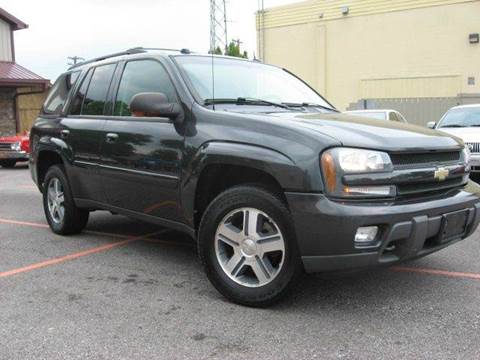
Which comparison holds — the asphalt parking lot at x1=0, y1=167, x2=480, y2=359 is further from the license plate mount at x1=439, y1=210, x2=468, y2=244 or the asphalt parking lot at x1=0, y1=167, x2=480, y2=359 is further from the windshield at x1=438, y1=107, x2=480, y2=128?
the windshield at x1=438, y1=107, x2=480, y2=128

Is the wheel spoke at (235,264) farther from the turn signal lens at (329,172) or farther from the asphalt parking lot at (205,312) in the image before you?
the turn signal lens at (329,172)

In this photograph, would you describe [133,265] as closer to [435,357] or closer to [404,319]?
[404,319]

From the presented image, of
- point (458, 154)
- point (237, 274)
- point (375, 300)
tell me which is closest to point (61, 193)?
point (237, 274)

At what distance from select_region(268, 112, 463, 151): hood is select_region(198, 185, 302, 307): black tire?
21.4 inches

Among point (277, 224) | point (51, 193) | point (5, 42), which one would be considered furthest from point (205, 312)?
point (5, 42)

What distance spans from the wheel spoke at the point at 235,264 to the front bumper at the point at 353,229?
0.54 metres

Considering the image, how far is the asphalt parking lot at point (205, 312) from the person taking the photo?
10.7 feet

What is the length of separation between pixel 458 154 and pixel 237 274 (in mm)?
1837

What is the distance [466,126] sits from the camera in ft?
34.4

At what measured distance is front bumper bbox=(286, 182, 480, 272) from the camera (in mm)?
3373

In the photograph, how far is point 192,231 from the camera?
Answer: 4.39 meters

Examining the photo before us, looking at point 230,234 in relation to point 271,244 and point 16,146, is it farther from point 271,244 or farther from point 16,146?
point 16,146

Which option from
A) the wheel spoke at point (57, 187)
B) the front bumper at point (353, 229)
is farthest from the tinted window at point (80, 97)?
the front bumper at point (353, 229)

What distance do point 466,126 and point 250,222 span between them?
7922mm
